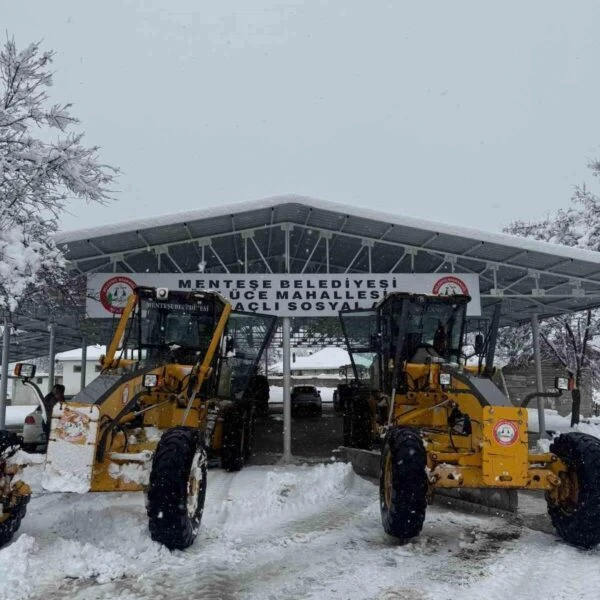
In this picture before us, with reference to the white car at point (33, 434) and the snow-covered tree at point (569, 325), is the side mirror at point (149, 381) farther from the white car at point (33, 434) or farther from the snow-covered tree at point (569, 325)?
the snow-covered tree at point (569, 325)

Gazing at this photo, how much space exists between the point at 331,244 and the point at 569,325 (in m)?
12.9

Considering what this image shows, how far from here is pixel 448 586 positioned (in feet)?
15.8

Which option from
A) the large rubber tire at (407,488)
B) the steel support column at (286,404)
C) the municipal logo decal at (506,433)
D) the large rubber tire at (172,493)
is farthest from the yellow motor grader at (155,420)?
the municipal logo decal at (506,433)

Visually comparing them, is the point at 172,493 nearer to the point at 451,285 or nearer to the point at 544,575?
the point at 544,575

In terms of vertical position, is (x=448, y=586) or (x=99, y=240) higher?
(x=99, y=240)

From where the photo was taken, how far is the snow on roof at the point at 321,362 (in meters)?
55.6

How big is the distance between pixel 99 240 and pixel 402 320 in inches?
260

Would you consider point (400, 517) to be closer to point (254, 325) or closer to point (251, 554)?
point (251, 554)

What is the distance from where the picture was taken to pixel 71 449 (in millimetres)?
5406

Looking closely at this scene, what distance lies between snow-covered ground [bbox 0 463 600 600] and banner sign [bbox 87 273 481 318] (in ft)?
16.8

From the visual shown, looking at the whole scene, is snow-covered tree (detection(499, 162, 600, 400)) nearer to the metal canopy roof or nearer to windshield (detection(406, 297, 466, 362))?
the metal canopy roof

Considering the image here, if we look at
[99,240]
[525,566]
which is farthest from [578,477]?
[99,240]

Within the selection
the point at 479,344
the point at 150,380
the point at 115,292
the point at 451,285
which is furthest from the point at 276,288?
the point at 150,380

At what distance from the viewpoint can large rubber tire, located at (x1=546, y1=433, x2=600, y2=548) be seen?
18.5 feet
